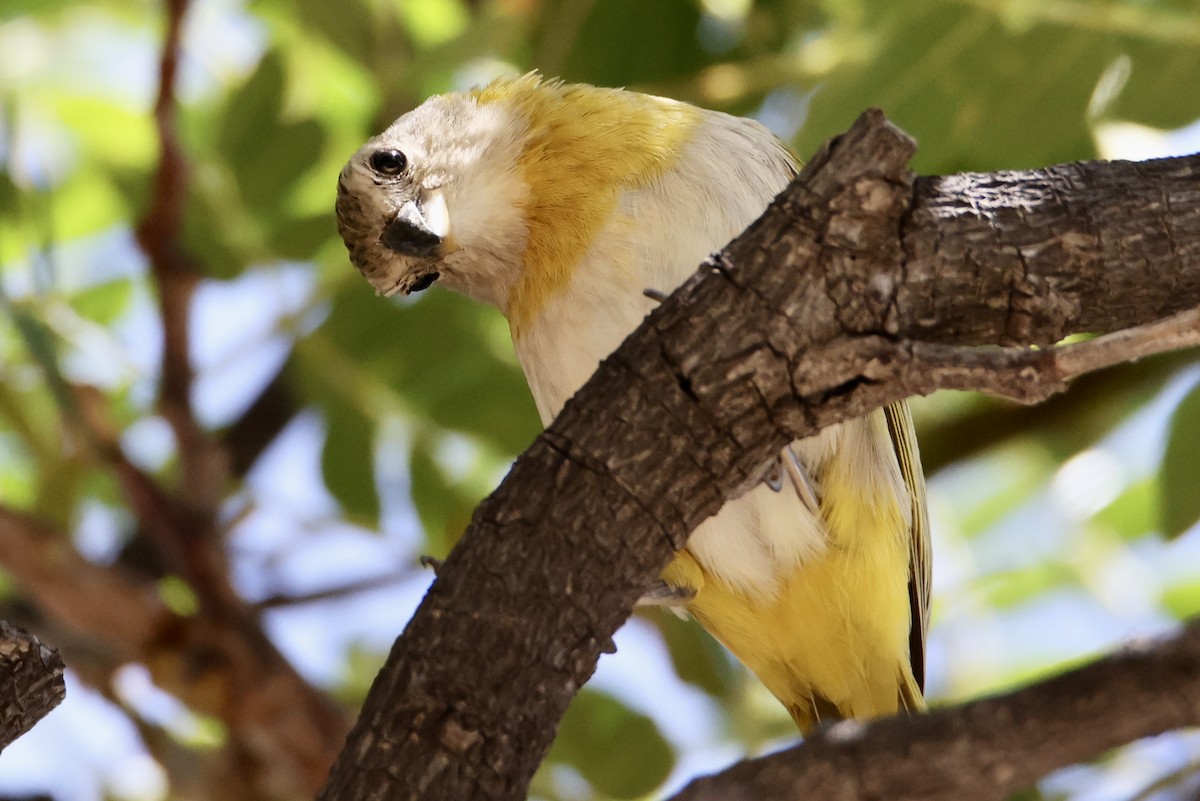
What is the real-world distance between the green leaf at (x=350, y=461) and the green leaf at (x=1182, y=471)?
1.95 metres

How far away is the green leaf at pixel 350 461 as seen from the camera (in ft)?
11.4

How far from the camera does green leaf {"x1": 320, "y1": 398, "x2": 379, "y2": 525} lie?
3473 mm

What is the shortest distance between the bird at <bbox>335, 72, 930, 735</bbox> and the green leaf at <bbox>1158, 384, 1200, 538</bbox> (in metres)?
0.43

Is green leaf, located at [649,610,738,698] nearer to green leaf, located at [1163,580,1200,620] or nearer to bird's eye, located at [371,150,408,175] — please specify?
green leaf, located at [1163,580,1200,620]

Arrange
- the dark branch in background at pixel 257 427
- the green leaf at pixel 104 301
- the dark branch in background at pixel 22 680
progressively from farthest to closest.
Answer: the dark branch in background at pixel 257 427 < the green leaf at pixel 104 301 < the dark branch in background at pixel 22 680

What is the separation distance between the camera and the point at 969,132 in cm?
288

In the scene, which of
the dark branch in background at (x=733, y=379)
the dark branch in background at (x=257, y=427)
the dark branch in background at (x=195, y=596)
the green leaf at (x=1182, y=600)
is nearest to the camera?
the dark branch in background at (x=733, y=379)

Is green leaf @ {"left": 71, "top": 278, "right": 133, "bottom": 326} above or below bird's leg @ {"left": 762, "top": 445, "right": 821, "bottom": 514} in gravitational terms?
above

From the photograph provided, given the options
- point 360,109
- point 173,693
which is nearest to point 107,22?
point 360,109

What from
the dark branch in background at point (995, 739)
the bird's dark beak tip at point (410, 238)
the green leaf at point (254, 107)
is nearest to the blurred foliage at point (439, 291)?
the green leaf at point (254, 107)

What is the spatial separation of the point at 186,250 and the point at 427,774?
2.13 meters

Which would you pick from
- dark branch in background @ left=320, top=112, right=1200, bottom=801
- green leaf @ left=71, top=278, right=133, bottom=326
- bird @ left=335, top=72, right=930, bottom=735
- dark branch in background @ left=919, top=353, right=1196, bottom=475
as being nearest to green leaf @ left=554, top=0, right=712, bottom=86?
bird @ left=335, top=72, right=930, bottom=735

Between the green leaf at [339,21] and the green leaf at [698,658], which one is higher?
the green leaf at [339,21]

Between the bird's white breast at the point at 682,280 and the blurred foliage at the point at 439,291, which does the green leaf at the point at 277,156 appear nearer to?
the blurred foliage at the point at 439,291
